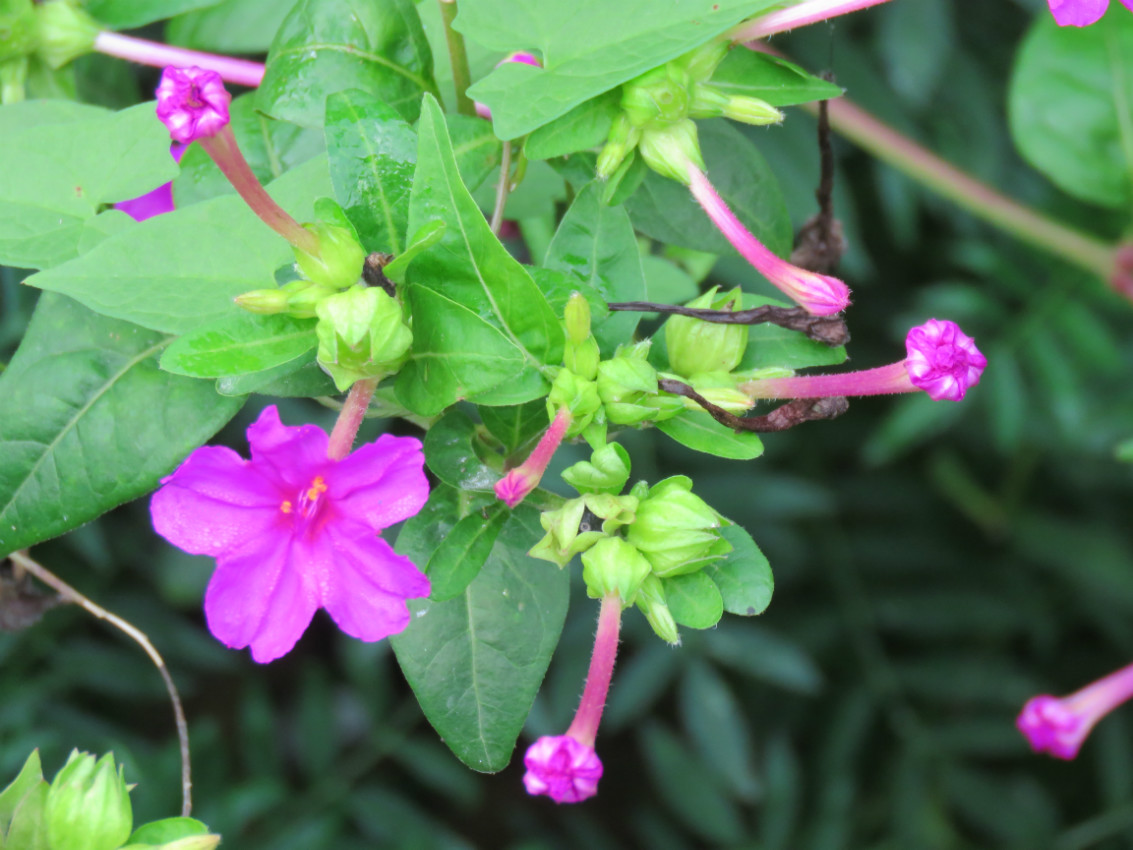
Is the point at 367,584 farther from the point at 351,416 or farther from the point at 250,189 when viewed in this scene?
the point at 250,189

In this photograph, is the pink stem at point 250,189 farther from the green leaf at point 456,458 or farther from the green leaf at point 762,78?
the green leaf at point 762,78

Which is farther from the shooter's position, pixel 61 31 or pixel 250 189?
pixel 61 31

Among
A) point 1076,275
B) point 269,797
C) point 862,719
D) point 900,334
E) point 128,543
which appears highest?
point 1076,275

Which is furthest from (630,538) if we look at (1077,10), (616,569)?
(1077,10)

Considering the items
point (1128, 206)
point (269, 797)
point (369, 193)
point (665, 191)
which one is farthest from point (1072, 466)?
point (369, 193)

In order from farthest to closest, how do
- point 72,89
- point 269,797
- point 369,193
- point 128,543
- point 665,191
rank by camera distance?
point 128,543, point 269,797, point 72,89, point 665,191, point 369,193

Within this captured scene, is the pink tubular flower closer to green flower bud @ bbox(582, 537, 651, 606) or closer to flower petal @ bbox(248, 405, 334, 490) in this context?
green flower bud @ bbox(582, 537, 651, 606)

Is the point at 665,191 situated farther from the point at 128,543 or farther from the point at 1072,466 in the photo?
the point at 1072,466
